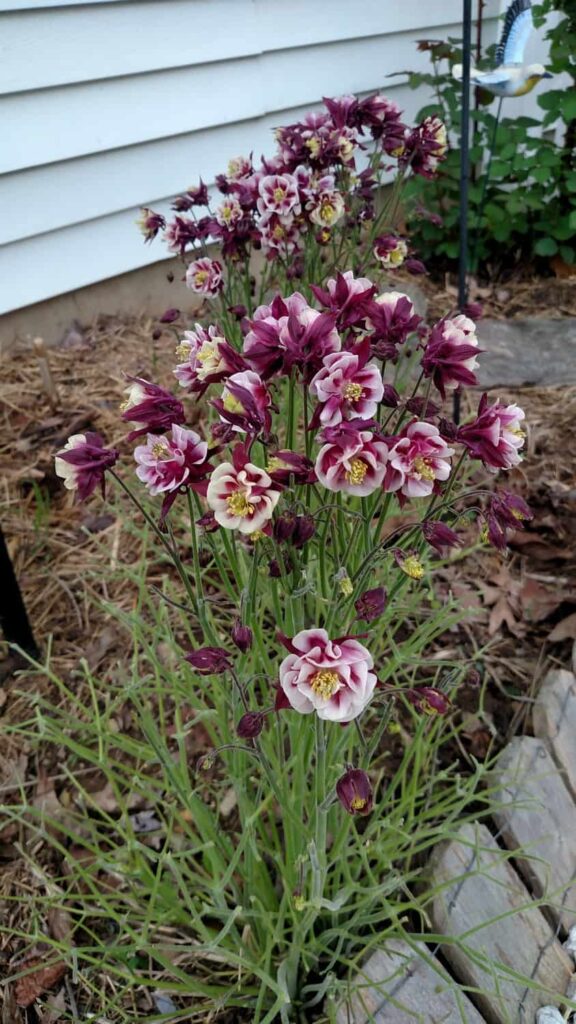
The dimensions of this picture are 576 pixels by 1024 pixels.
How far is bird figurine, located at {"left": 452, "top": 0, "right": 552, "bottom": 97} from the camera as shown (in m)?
2.17

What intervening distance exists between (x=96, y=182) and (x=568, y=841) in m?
2.70

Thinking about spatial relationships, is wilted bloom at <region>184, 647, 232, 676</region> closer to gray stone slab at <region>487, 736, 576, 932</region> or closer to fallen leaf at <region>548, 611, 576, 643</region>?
gray stone slab at <region>487, 736, 576, 932</region>

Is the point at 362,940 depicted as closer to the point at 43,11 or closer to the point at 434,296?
the point at 43,11

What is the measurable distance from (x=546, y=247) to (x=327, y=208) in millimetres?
2369

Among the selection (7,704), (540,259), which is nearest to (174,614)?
(7,704)

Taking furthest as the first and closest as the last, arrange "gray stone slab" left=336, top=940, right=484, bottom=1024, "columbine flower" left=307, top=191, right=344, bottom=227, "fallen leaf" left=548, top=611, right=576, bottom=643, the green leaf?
the green leaf → "fallen leaf" left=548, top=611, right=576, bottom=643 → "columbine flower" left=307, top=191, right=344, bottom=227 → "gray stone slab" left=336, top=940, right=484, bottom=1024

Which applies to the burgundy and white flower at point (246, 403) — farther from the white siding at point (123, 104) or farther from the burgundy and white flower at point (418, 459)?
the white siding at point (123, 104)

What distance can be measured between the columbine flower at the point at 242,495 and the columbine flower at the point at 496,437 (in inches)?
10.1

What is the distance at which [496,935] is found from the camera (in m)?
1.40

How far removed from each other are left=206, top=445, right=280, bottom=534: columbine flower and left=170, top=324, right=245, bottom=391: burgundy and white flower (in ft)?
0.42

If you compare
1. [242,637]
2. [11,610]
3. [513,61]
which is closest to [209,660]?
[242,637]

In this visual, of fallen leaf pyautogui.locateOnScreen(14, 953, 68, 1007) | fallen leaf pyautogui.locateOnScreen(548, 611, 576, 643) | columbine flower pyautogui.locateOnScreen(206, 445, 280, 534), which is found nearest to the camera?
columbine flower pyautogui.locateOnScreen(206, 445, 280, 534)

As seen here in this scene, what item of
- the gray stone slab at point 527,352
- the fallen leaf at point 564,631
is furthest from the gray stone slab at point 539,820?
the gray stone slab at point 527,352

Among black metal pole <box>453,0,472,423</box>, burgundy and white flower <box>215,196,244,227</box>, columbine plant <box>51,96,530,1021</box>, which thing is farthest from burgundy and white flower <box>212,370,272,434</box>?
black metal pole <box>453,0,472,423</box>
